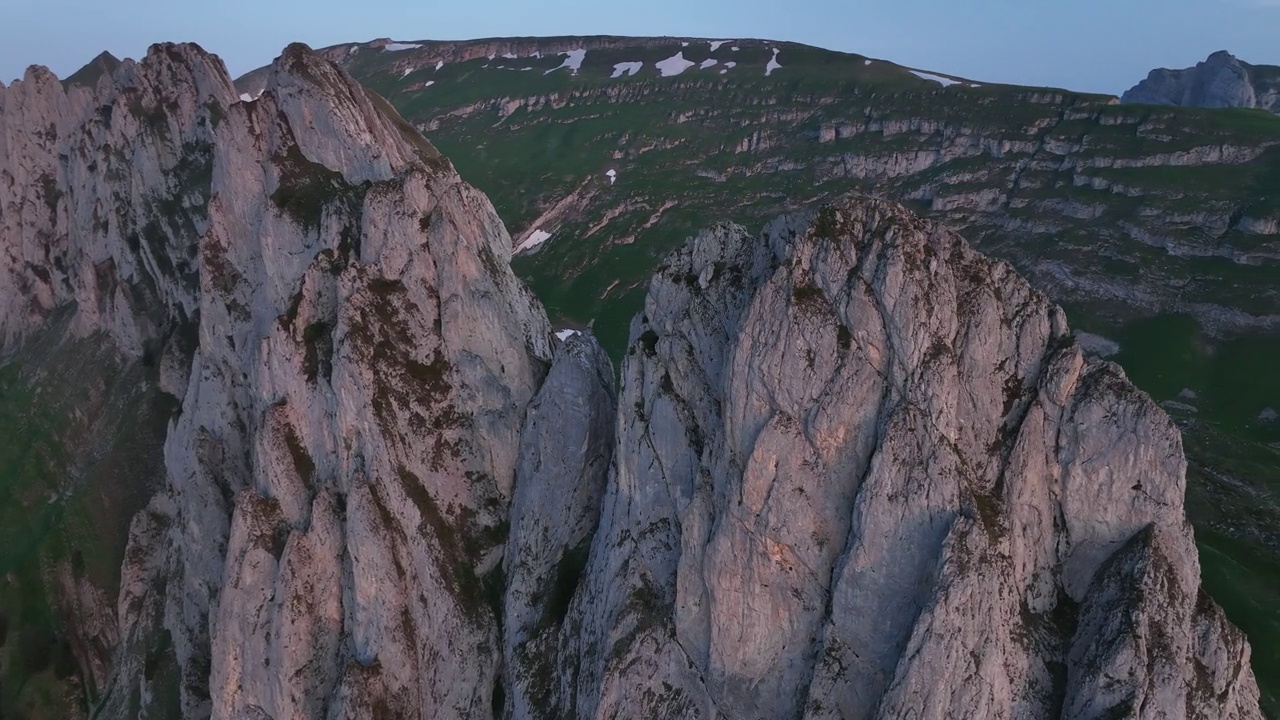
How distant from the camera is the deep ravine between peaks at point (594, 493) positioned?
28250 mm

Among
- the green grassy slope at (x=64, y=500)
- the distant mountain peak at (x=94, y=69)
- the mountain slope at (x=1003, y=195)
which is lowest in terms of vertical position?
the green grassy slope at (x=64, y=500)

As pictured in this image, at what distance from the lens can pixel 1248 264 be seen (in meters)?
109

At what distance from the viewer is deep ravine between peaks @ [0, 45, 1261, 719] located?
28250 mm

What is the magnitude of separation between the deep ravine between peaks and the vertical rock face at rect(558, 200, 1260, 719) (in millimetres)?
122

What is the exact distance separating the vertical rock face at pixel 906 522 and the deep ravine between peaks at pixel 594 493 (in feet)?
0.40

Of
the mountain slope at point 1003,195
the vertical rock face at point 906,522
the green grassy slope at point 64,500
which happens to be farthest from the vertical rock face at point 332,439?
the mountain slope at point 1003,195

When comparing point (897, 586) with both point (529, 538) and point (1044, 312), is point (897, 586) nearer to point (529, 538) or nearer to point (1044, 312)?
point (1044, 312)

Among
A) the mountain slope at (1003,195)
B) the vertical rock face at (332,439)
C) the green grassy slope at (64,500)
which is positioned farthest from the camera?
the mountain slope at (1003,195)

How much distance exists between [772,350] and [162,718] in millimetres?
44448

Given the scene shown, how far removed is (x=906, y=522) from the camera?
93.8 feet

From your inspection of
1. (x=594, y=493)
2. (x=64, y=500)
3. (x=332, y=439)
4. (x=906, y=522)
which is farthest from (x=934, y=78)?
(x=64, y=500)

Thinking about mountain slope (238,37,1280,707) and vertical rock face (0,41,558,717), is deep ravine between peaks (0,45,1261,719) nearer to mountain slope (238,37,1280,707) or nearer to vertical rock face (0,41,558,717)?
vertical rock face (0,41,558,717)

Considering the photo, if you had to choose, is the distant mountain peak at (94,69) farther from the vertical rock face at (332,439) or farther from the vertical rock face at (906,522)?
the vertical rock face at (906,522)

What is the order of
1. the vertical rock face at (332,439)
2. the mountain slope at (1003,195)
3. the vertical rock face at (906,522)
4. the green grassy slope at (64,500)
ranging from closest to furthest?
the vertical rock face at (906,522) → the vertical rock face at (332,439) → the green grassy slope at (64,500) → the mountain slope at (1003,195)
